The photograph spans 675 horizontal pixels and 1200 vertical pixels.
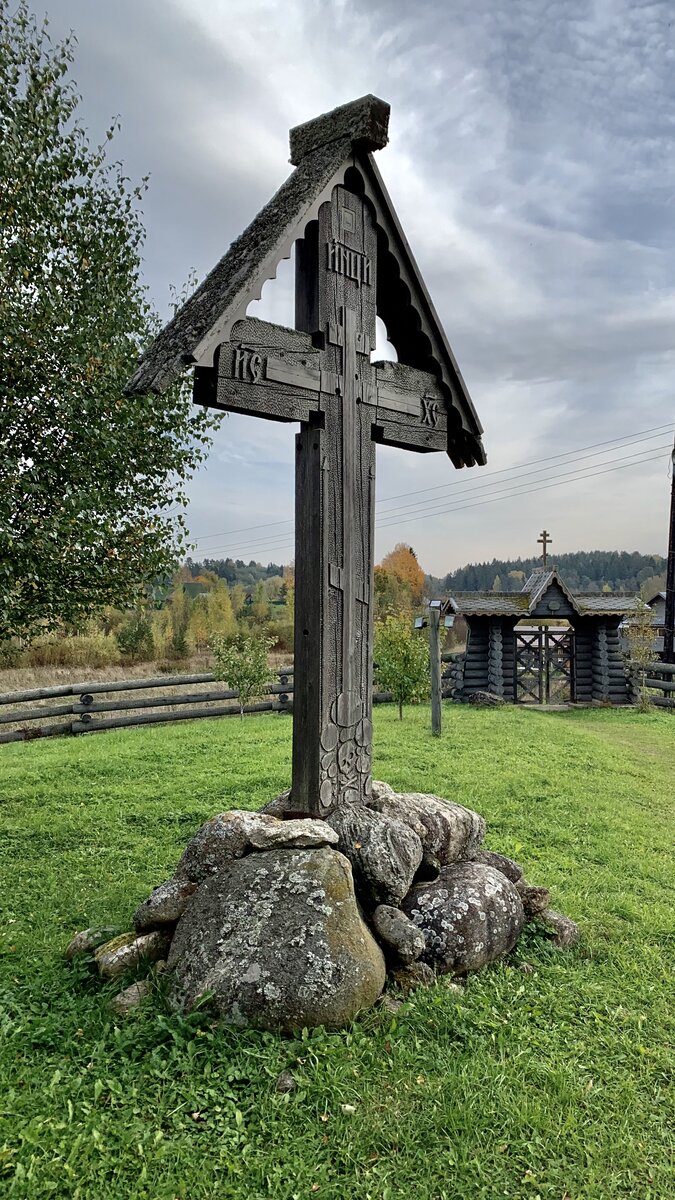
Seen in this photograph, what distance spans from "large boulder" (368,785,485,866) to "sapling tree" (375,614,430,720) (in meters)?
11.5

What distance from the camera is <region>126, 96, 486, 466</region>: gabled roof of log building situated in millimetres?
3863

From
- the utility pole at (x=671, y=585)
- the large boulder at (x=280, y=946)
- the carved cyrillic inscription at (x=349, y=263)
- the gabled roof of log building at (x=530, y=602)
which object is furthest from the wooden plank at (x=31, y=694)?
the utility pole at (x=671, y=585)

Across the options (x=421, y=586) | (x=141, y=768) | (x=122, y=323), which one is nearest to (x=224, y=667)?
(x=141, y=768)

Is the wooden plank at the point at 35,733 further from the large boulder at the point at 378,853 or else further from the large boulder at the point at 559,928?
the large boulder at the point at 559,928

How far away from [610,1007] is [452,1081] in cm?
134

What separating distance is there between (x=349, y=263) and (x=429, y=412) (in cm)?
122

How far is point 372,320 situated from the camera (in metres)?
4.88

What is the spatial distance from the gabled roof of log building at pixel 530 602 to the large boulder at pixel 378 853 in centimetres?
1623

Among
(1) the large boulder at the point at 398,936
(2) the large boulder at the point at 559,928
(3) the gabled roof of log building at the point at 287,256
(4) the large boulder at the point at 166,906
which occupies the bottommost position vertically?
(2) the large boulder at the point at 559,928

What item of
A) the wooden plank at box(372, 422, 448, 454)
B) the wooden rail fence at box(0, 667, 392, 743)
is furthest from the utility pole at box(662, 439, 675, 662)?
the wooden plank at box(372, 422, 448, 454)

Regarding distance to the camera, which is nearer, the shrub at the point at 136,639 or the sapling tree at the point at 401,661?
the sapling tree at the point at 401,661

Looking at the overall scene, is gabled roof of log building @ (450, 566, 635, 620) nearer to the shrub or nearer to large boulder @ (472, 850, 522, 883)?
the shrub

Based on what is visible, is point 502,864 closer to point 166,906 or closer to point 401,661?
point 166,906

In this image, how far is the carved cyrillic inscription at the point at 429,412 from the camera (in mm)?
5258
